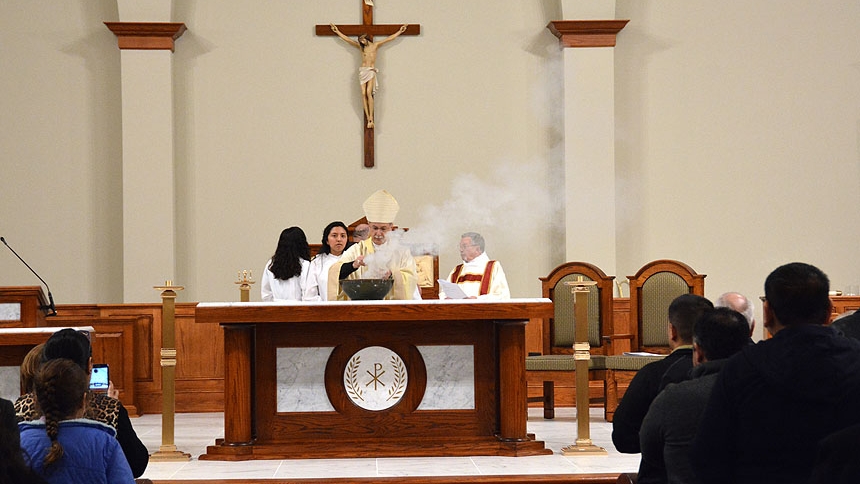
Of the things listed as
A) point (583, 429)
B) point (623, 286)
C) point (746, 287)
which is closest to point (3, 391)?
point (583, 429)

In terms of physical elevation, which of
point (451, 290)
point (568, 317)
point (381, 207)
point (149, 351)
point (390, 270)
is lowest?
point (149, 351)

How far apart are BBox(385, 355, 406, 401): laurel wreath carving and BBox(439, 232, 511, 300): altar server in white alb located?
1.54 m

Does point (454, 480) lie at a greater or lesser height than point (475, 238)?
lesser

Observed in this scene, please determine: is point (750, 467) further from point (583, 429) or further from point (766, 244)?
point (766, 244)

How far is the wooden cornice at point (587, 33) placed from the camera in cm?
891

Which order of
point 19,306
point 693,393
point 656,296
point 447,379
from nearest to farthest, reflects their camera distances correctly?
point 693,393 → point 447,379 → point 19,306 → point 656,296

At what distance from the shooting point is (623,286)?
9102 mm

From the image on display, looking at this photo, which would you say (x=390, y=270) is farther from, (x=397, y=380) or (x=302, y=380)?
(x=302, y=380)

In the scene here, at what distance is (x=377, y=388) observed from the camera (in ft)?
18.2

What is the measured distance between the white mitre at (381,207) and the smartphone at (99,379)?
2.35 metres

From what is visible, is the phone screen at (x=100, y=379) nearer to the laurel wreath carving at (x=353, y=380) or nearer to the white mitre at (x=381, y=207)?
the laurel wreath carving at (x=353, y=380)

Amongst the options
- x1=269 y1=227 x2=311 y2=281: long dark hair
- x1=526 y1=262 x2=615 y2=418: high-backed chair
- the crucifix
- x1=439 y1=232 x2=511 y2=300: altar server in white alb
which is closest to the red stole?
x1=439 y1=232 x2=511 y2=300: altar server in white alb

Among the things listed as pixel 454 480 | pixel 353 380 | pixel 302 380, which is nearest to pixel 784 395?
pixel 454 480

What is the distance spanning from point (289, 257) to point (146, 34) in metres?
3.00
